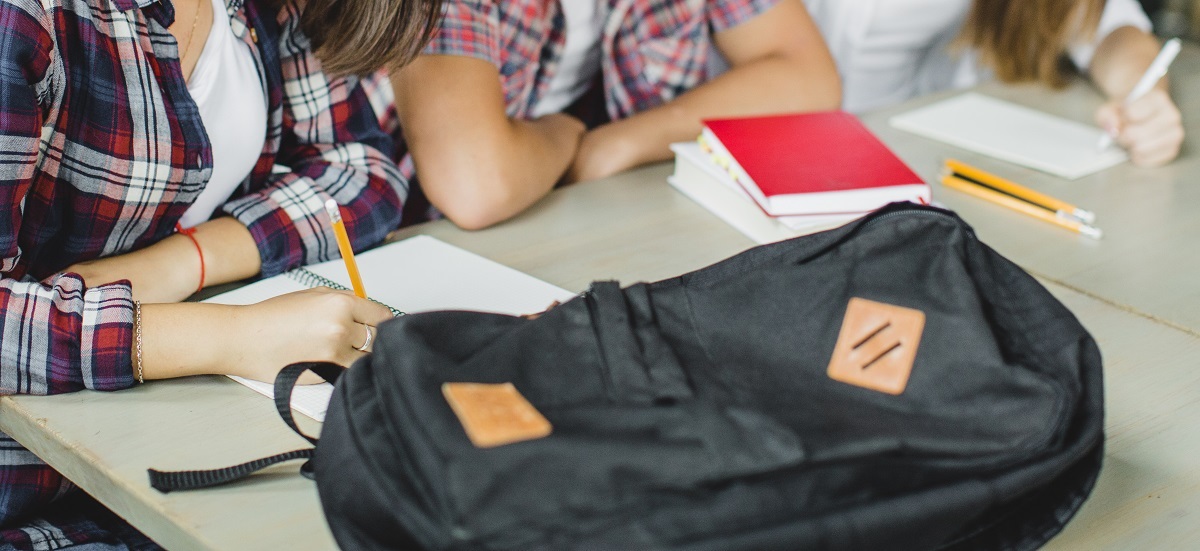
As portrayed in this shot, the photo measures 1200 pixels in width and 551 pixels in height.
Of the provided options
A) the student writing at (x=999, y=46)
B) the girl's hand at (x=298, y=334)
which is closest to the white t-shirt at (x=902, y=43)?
the student writing at (x=999, y=46)

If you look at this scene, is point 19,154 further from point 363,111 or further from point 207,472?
point 363,111

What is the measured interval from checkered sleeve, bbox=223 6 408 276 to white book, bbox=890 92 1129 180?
0.73 m

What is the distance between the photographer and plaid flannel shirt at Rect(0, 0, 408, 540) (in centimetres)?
77

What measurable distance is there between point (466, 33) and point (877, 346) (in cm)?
75

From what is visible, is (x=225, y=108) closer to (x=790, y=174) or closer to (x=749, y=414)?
(x=790, y=174)

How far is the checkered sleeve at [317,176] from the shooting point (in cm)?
102

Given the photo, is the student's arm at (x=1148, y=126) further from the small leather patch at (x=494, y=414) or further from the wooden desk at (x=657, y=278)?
the small leather patch at (x=494, y=414)

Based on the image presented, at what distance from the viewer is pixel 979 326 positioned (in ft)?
2.06

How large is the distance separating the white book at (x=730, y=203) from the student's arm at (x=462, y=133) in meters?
0.16

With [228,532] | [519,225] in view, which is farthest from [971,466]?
[519,225]

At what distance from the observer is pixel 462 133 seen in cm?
119

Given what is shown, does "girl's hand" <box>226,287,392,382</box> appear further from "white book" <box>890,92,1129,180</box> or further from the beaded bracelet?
"white book" <box>890,92,1129,180</box>

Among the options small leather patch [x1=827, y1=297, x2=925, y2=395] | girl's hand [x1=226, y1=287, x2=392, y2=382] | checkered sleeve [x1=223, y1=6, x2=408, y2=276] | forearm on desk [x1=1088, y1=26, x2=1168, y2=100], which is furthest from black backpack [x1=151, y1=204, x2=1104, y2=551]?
forearm on desk [x1=1088, y1=26, x2=1168, y2=100]

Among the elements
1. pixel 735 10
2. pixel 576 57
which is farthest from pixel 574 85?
pixel 735 10
